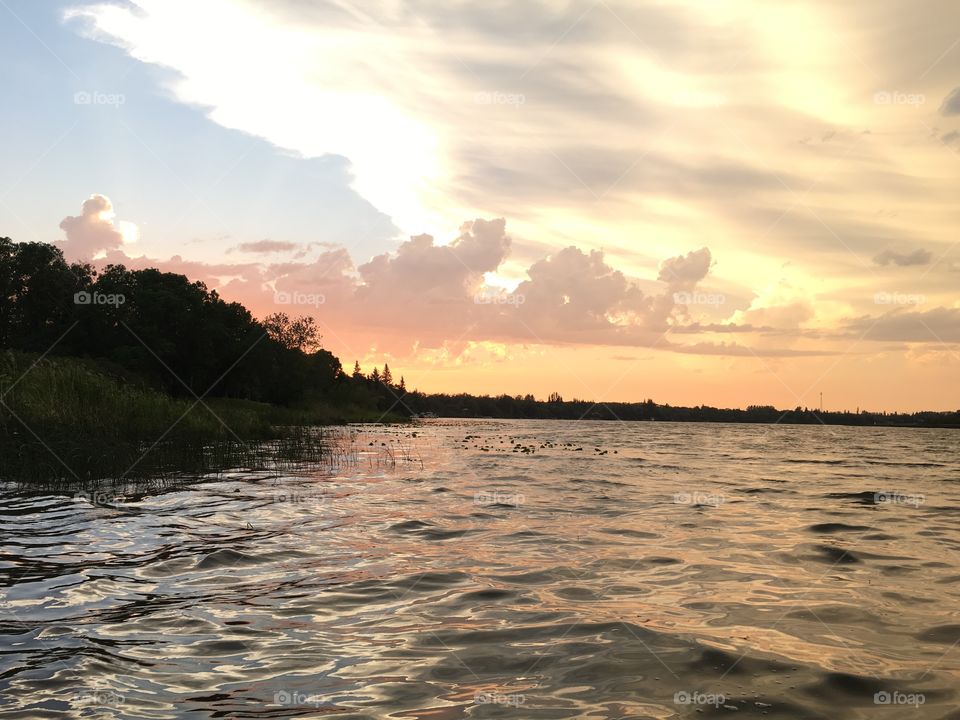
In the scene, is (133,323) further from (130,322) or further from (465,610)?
(465,610)

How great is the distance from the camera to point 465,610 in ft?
33.3

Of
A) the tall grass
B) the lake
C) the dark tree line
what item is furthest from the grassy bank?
the dark tree line

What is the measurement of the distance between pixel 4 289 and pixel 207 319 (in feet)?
84.8

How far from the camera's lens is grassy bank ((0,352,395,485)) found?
72.7 feet

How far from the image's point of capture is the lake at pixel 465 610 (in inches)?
277

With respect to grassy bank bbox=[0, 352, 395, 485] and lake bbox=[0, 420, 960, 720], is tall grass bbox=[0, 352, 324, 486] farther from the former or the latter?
lake bbox=[0, 420, 960, 720]

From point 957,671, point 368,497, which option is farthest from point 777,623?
point 368,497

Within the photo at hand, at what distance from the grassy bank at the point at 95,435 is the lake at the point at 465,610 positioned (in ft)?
10.2

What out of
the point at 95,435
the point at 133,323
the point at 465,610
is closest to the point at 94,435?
the point at 95,435

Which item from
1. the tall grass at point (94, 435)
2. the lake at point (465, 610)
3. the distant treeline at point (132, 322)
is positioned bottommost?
the lake at point (465, 610)

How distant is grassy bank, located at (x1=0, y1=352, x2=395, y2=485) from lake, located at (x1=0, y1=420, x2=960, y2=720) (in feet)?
10.2

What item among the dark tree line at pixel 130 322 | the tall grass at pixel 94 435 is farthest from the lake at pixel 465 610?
the dark tree line at pixel 130 322

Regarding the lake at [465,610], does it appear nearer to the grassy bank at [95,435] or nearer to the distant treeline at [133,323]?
the grassy bank at [95,435]

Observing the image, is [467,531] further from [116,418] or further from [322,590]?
[116,418]
